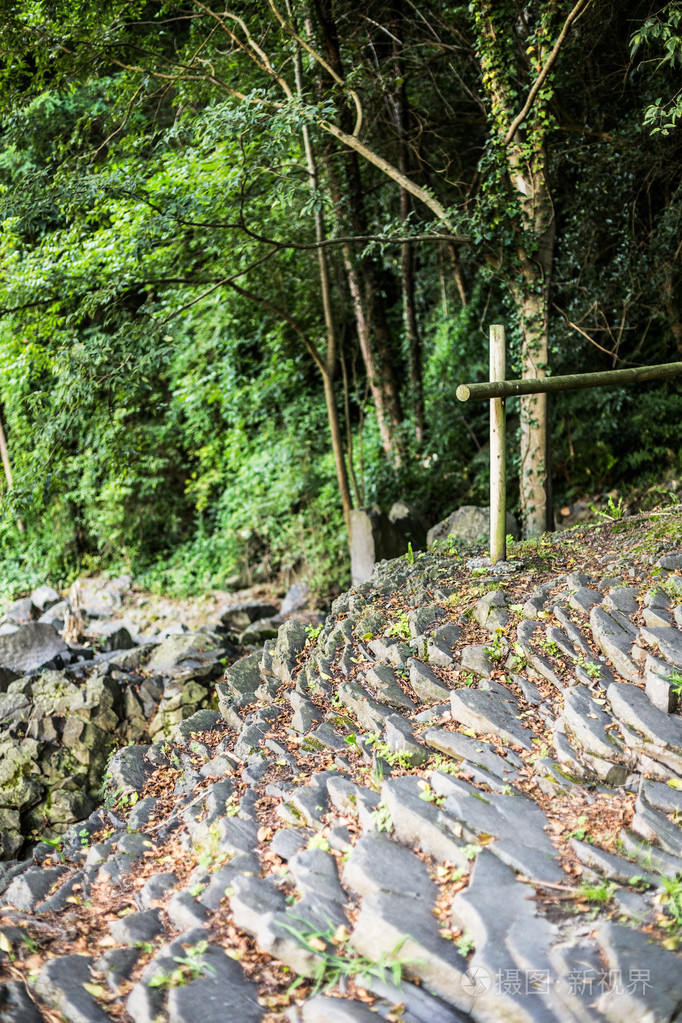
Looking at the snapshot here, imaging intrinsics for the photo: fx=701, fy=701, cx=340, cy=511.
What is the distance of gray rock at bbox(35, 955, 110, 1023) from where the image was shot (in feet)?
9.21

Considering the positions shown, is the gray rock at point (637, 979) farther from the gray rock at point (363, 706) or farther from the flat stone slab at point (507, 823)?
the gray rock at point (363, 706)

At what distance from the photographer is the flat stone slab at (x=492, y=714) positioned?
3918mm

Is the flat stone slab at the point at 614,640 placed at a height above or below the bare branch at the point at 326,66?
below

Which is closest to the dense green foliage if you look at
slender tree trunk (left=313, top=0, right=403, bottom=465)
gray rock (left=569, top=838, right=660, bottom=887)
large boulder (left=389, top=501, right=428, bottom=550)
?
slender tree trunk (left=313, top=0, right=403, bottom=465)

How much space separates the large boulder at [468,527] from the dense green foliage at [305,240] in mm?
1526

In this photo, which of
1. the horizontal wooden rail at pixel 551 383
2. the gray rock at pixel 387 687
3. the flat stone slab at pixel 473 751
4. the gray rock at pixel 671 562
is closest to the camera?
the flat stone slab at pixel 473 751

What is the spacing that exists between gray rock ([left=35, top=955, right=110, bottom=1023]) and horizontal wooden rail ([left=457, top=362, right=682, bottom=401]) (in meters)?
3.99

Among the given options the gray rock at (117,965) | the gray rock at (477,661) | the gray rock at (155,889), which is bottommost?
the gray rock at (155,889)

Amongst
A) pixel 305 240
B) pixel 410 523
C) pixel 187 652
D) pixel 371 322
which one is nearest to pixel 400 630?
pixel 187 652

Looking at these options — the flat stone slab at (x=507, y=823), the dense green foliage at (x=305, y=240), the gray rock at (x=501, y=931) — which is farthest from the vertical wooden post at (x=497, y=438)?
the gray rock at (x=501, y=931)

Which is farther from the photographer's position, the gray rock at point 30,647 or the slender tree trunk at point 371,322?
the slender tree trunk at point 371,322

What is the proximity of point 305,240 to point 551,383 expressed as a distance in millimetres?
5939

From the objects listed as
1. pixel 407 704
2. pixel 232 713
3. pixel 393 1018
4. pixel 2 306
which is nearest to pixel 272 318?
pixel 2 306

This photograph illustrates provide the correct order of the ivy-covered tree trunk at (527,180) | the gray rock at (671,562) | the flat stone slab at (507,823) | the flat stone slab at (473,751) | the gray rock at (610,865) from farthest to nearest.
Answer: the ivy-covered tree trunk at (527,180), the gray rock at (671,562), the flat stone slab at (473,751), the flat stone slab at (507,823), the gray rock at (610,865)
